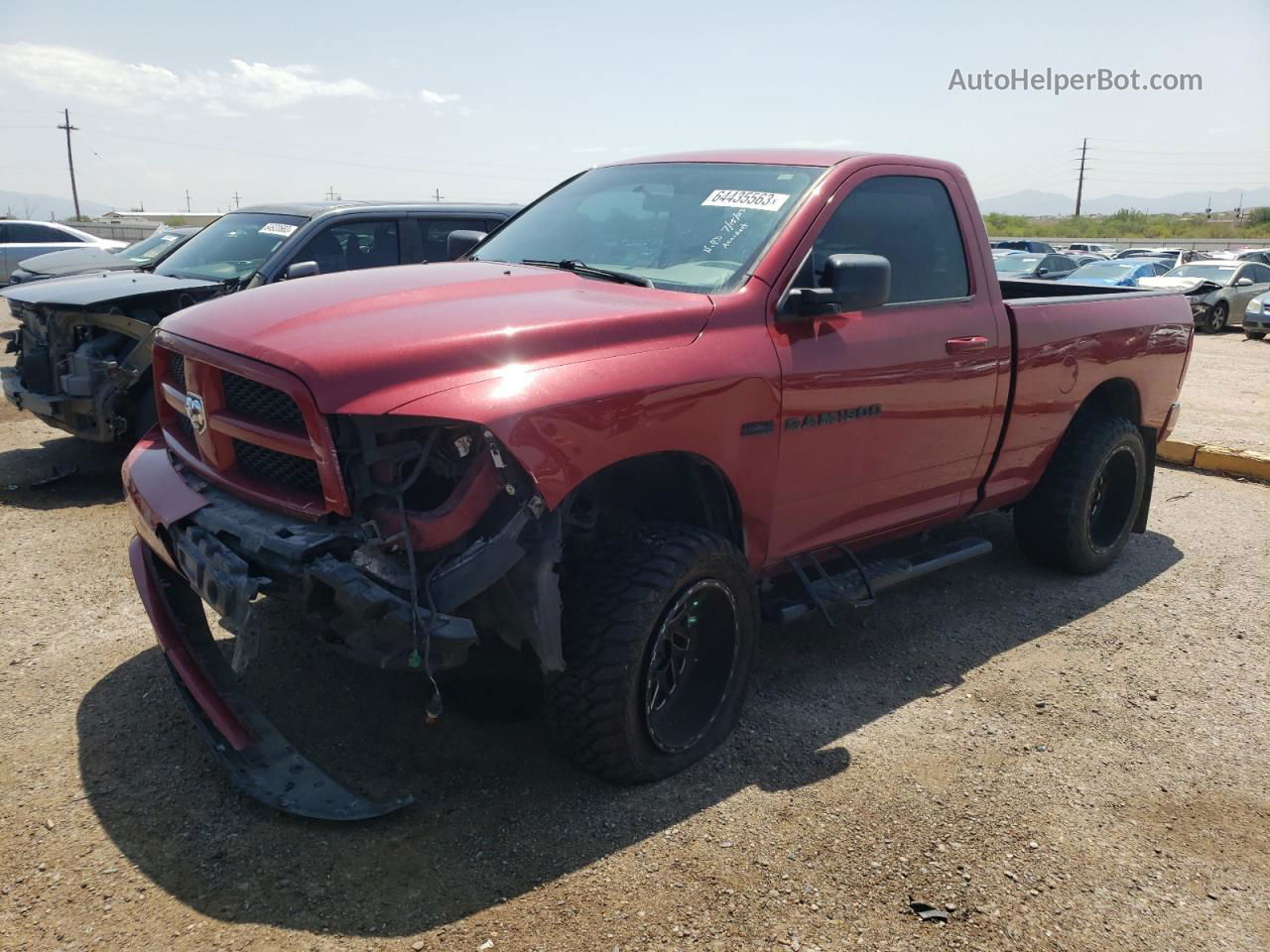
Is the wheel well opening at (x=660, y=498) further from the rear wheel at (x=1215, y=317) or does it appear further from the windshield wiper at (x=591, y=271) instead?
the rear wheel at (x=1215, y=317)

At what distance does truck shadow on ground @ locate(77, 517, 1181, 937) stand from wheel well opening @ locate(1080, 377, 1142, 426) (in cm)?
156

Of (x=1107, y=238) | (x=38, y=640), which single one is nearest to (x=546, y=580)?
(x=38, y=640)

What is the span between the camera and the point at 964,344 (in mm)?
4230

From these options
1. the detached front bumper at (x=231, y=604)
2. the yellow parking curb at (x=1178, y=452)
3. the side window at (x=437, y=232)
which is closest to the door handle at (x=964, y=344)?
the detached front bumper at (x=231, y=604)

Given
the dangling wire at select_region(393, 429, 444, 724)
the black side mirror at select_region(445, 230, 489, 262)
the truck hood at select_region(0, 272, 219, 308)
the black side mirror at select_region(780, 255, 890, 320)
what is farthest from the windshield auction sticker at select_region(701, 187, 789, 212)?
the truck hood at select_region(0, 272, 219, 308)

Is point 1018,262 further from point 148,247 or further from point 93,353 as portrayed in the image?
point 93,353

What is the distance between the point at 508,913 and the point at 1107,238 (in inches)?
3020

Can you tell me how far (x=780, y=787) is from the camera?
133 inches

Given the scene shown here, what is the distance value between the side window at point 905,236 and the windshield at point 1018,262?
18222 mm

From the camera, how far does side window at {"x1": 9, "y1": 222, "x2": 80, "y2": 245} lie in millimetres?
19781

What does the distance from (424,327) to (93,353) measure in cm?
442

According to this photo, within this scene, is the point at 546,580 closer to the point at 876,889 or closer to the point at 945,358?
the point at 876,889

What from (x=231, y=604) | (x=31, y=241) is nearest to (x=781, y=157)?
(x=231, y=604)

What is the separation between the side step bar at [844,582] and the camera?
12.7 feet
